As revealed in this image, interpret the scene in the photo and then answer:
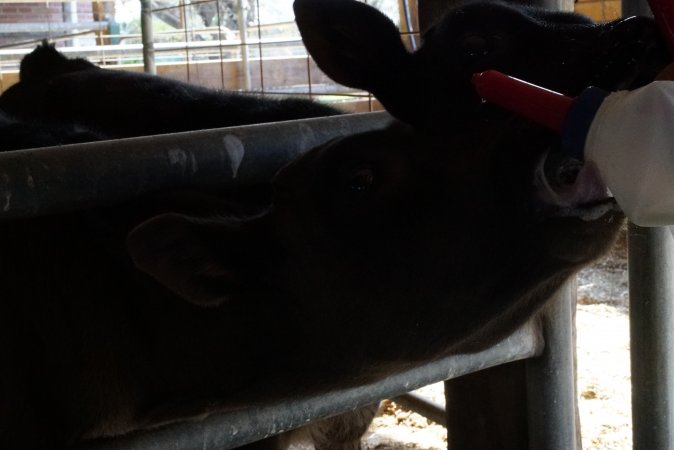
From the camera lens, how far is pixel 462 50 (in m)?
1.51

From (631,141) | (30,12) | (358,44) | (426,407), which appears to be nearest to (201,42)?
(426,407)

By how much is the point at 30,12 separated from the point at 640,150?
14.4 metres

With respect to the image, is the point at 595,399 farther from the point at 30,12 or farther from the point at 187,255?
the point at 30,12

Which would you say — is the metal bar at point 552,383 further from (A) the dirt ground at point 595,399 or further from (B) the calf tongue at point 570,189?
(A) the dirt ground at point 595,399

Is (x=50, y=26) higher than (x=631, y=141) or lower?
higher

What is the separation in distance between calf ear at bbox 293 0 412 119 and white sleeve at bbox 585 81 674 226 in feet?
2.00

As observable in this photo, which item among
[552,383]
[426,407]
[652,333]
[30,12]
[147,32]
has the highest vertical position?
[30,12]

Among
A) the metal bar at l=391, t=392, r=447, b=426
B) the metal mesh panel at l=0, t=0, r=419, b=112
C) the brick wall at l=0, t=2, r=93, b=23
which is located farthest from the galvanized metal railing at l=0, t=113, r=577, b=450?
the brick wall at l=0, t=2, r=93, b=23

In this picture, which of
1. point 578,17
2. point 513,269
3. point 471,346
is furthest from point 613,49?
point 471,346

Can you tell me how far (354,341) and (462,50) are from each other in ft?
1.74

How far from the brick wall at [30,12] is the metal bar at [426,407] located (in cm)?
1187

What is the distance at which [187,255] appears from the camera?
4.86 ft

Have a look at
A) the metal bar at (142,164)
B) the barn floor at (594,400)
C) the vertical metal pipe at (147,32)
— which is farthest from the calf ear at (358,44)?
the vertical metal pipe at (147,32)

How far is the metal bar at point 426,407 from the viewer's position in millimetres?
2984
